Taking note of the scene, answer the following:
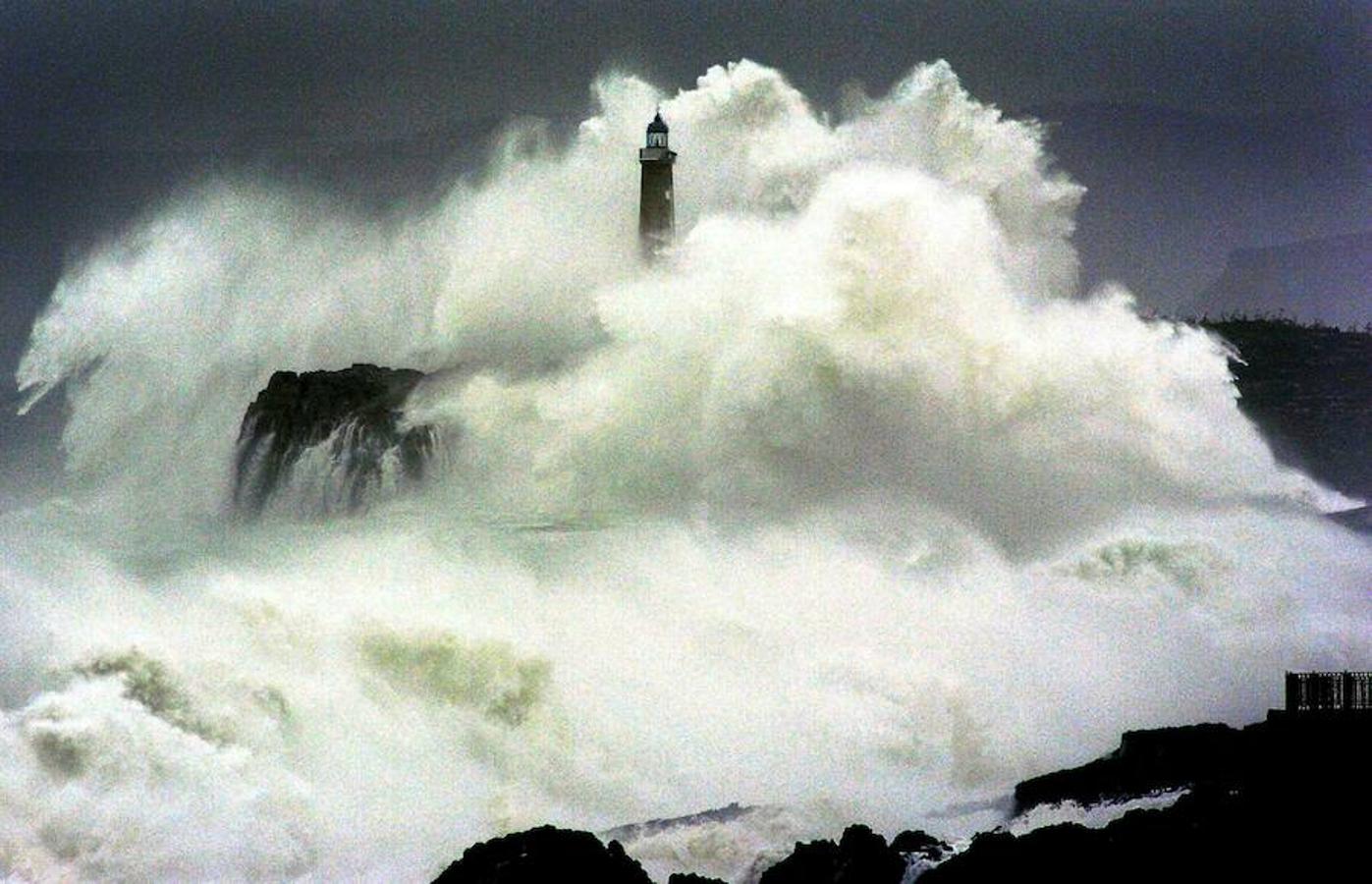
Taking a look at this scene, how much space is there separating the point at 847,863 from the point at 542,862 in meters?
3.30

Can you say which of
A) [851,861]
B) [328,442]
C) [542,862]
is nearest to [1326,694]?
[851,861]

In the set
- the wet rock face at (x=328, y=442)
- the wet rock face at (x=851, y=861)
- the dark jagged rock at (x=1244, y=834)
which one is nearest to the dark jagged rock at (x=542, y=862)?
the wet rock face at (x=851, y=861)

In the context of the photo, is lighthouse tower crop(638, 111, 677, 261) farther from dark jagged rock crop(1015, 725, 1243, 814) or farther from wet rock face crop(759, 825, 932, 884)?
wet rock face crop(759, 825, 932, 884)

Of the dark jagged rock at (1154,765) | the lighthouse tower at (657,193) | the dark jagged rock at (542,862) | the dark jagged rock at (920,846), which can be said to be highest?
the lighthouse tower at (657,193)

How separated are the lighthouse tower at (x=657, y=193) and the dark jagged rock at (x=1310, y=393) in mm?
17378

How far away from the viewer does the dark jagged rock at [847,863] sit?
104 ft

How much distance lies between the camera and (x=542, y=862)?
102ft

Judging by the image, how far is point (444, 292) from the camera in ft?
245

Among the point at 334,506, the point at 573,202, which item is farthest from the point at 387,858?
the point at 573,202

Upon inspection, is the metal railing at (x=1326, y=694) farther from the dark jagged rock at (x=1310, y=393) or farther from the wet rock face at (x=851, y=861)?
the dark jagged rock at (x=1310, y=393)

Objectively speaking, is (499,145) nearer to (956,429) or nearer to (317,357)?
Answer: (317,357)

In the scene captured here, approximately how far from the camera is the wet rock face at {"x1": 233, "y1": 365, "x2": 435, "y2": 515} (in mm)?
63656

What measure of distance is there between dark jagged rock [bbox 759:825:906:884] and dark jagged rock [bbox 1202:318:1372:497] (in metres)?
44.3

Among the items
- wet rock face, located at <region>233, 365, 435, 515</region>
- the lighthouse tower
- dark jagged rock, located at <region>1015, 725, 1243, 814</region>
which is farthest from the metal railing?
the lighthouse tower
